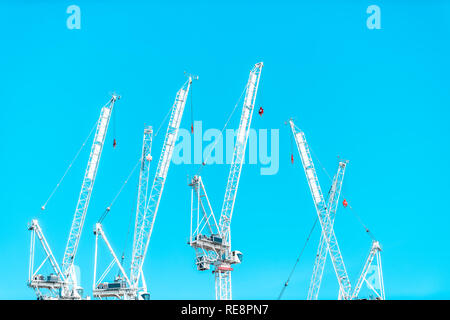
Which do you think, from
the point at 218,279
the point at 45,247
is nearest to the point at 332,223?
the point at 218,279

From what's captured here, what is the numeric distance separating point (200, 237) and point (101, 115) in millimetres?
37385

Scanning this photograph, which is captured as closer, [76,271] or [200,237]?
[200,237]

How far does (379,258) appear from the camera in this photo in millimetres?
151500
